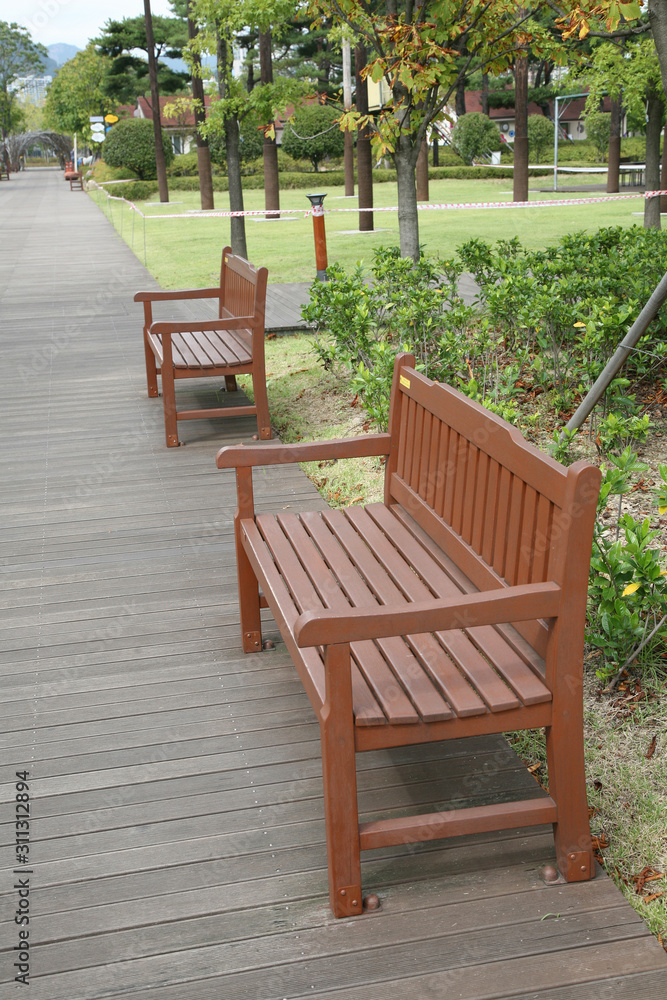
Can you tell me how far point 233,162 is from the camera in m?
15.5

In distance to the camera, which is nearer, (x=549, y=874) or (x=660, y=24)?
(x=549, y=874)

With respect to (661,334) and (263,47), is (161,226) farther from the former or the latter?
(661,334)

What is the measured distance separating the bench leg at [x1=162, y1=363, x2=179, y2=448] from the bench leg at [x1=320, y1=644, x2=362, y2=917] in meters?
4.38

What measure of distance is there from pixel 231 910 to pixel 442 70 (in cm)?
639

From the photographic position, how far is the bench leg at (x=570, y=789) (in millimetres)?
2523

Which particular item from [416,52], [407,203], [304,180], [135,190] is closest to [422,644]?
[416,52]

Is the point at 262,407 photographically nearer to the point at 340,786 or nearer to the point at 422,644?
the point at 422,644

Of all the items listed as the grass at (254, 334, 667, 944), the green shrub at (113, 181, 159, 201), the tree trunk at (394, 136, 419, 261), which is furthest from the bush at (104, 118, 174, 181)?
the grass at (254, 334, 667, 944)

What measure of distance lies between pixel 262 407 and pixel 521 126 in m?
17.9

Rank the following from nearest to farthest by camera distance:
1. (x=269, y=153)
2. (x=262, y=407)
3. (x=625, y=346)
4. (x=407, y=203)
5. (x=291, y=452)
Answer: (x=291, y=452) < (x=625, y=346) < (x=262, y=407) < (x=407, y=203) < (x=269, y=153)

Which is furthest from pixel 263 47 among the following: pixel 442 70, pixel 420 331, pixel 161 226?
pixel 420 331

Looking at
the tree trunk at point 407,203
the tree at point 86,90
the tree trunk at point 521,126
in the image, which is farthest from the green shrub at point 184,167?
the tree trunk at point 407,203

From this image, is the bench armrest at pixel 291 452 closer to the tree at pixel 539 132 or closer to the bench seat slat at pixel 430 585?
the bench seat slat at pixel 430 585

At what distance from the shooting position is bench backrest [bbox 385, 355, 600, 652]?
7.89ft
